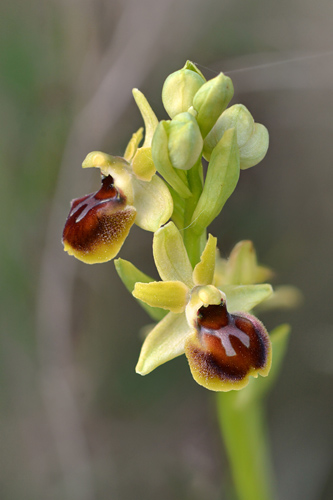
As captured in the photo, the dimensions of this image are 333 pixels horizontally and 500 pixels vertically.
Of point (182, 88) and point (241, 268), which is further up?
point (182, 88)

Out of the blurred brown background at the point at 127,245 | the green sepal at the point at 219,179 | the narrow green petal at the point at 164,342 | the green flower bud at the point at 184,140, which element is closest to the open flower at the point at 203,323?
the narrow green petal at the point at 164,342

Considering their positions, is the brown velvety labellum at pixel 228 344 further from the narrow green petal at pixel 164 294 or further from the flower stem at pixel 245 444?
the flower stem at pixel 245 444

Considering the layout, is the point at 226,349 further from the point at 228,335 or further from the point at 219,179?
the point at 219,179

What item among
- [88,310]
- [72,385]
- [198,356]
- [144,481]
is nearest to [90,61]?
[88,310]

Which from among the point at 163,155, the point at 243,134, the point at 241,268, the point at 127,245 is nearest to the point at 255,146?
the point at 243,134

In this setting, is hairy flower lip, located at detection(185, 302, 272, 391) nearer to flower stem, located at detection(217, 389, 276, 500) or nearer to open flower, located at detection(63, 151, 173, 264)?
open flower, located at detection(63, 151, 173, 264)

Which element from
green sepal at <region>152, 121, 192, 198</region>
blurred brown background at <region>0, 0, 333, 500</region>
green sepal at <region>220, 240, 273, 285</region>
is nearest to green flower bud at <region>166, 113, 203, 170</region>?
green sepal at <region>152, 121, 192, 198</region>

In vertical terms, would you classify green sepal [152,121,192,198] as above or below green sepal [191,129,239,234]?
above
